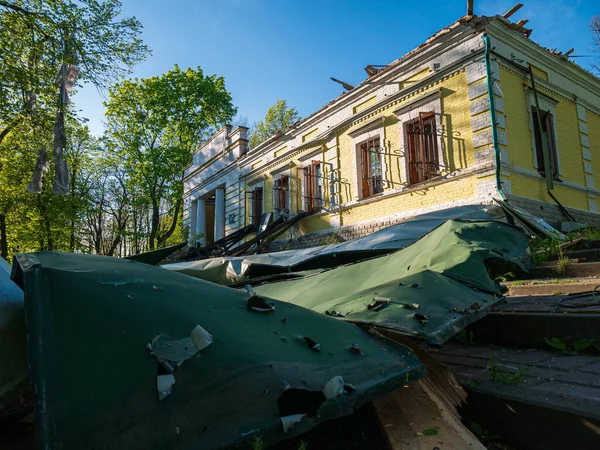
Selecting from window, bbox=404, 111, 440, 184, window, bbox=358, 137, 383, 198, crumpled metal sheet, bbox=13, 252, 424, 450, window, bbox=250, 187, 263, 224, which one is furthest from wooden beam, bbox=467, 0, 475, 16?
window, bbox=250, 187, 263, 224

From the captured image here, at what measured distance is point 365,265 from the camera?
2.93 m

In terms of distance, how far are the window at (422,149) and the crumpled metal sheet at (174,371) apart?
320 inches

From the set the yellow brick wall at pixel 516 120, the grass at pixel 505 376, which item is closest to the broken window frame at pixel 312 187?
the yellow brick wall at pixel 516 120

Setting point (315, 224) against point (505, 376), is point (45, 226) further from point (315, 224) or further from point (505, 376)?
point (505, 376)

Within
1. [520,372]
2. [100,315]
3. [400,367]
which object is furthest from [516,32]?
[100,315]

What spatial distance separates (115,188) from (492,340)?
3091 cm

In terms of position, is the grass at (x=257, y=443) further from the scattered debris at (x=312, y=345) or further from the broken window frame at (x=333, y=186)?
the broken window frame at (x=333, y=186)

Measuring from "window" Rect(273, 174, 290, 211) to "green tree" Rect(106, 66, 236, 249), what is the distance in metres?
9.72

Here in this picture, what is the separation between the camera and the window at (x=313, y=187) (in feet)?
40.4

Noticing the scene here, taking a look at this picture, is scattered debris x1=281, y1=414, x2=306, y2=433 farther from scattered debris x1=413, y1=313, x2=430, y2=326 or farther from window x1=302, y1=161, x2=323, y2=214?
window x1=302, y1=161, x2=323, y2=214

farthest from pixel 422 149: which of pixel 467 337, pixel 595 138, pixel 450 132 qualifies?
pixel 467 337

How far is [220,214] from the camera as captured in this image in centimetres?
1769

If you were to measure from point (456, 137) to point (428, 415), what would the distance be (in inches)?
317

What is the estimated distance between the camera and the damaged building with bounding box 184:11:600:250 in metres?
8.03
